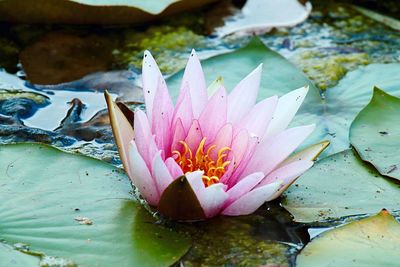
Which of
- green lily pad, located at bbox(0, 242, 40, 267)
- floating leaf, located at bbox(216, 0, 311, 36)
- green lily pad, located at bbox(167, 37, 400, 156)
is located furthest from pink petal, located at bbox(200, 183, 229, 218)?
floating leaf, located at bbox(216, 0, 311, 36)

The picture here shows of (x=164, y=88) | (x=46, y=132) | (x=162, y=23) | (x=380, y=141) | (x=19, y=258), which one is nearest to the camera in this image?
(x=19, y=258)

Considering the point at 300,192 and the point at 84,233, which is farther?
the point at 300,192

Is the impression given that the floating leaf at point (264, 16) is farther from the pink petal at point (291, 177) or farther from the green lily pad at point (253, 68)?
the pink petal at point (291, 177)

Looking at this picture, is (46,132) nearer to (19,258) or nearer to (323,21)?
(19,258)

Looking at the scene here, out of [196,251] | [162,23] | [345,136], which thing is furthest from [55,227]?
[162,23]

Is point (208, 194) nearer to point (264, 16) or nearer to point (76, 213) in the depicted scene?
point (76, 213)

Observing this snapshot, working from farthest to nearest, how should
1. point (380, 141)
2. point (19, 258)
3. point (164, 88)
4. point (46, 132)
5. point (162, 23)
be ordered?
point (162, 23)
point (46, 132)
point (380, 141)
point (164, 88)
point (19, 258)

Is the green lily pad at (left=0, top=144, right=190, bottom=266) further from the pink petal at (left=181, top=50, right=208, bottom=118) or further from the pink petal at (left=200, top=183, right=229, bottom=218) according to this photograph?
the pink petal at (left=181, top=50, right=208, bottom=118)
